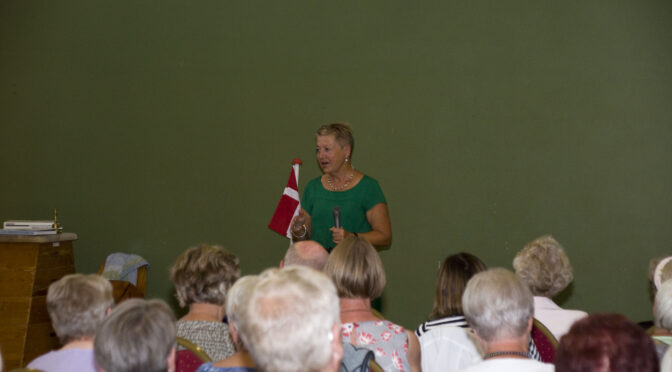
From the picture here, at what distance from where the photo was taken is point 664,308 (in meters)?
2.13

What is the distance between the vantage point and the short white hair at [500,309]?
74.3 inches

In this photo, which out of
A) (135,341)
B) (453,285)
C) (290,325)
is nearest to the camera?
(290,325)

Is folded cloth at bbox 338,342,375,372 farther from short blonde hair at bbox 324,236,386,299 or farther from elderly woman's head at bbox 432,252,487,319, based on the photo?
elderly woman's head at bbox 432,252,487,319

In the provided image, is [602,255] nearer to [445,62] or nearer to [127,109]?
[445,62]

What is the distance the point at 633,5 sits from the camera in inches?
166

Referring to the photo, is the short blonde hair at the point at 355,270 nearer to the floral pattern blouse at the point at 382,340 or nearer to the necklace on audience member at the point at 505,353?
the floral pattern blouse at the point at 382,340

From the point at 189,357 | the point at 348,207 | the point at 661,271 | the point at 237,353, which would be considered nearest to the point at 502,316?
the point at 237,353

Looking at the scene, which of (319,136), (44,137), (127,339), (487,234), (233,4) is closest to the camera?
(127,339)

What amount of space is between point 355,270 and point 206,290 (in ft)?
2.01

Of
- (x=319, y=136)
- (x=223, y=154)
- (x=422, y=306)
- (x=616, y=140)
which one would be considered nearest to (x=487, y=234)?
(x=422, y=306)

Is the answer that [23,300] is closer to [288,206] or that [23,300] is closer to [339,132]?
[288,206]

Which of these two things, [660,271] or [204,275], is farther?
[660,271]

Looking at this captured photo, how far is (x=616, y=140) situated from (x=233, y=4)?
3063mm

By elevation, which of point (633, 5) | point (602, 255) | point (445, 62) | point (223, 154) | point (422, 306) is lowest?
point (422, 306)
